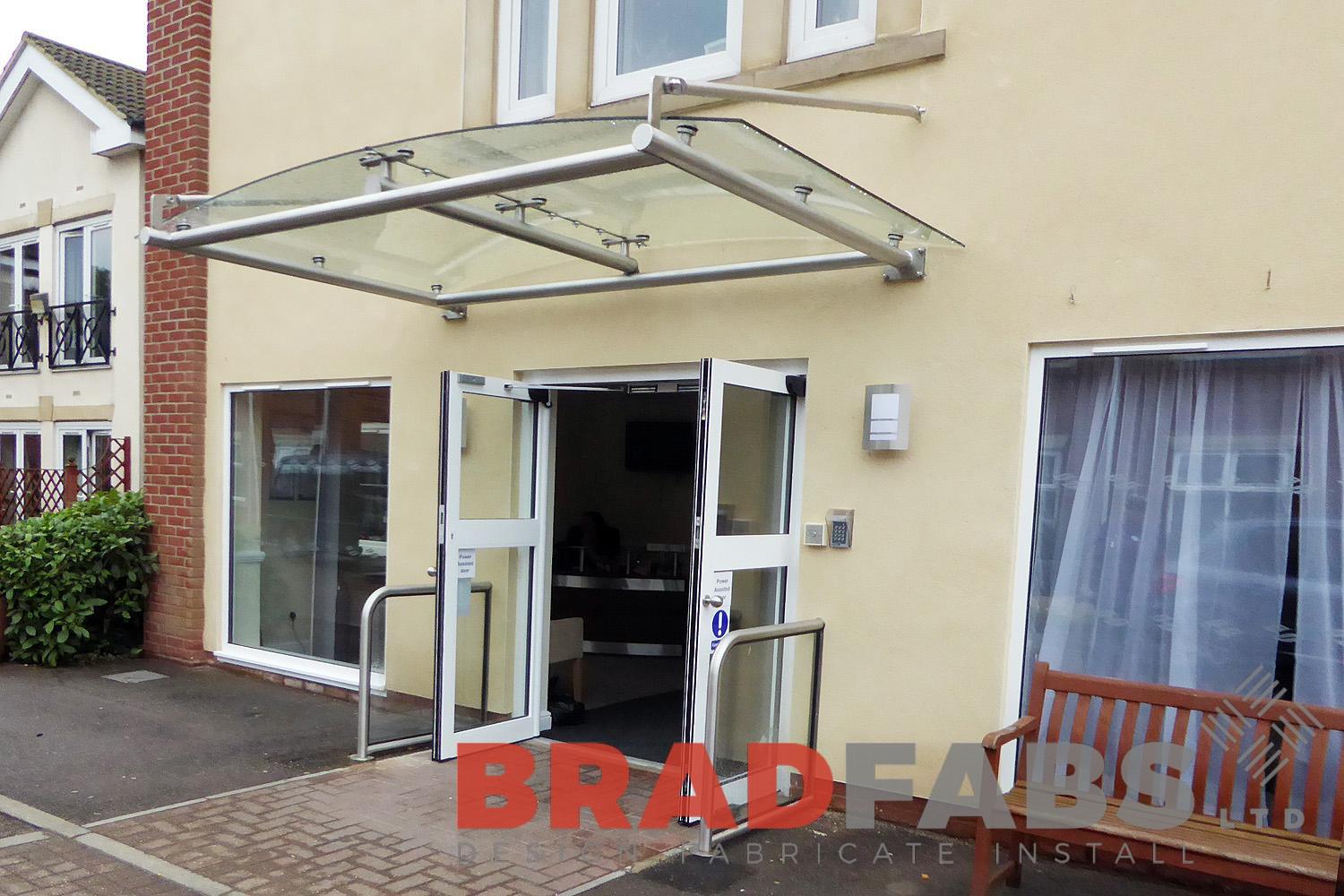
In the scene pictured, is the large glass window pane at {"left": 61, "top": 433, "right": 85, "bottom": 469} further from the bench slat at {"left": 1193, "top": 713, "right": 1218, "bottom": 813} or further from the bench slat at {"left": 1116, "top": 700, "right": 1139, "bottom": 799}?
the bench slat at {"left": 1193, "top": 713, "right": 1218, "bottom": 813}

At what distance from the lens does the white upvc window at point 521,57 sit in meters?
6.11

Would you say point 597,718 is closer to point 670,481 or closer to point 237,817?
point 237,817

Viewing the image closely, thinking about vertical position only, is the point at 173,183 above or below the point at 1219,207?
above

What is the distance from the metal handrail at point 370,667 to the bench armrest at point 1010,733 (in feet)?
9.47

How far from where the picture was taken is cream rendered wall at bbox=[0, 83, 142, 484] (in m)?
8.72

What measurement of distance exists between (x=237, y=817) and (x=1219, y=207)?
484cm

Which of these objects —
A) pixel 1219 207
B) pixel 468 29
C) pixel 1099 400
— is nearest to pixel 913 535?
pixel 1099 400

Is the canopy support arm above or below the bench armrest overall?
above

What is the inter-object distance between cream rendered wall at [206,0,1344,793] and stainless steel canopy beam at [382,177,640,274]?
0.33 metres

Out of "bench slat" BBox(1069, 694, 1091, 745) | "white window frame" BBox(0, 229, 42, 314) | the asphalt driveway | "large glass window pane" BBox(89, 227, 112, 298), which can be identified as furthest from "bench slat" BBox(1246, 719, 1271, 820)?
"white window frame" BBox(0, 229, 42, 314)

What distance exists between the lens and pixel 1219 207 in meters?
3.88

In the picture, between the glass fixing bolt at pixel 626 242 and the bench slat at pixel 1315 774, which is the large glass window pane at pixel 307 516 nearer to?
the glass fixing bolt at pixel 626 242

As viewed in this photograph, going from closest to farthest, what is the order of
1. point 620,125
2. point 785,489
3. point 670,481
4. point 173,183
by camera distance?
point 620,125 → point 785,489 → point 173,183 → point 670,481

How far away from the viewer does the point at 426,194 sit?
371 cm
